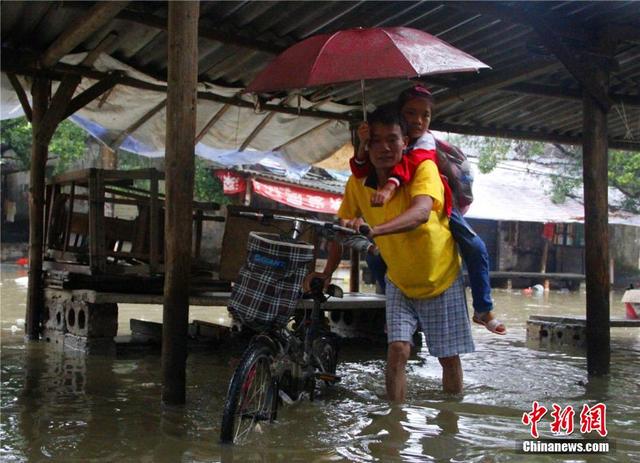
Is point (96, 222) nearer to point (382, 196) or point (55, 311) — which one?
point (55, 311)

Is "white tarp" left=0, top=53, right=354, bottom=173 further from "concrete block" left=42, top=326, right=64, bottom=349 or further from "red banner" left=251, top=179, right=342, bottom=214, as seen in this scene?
"red banner" left=251, top=179, right=342, bottom=214

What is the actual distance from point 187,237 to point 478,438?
7.01 ft

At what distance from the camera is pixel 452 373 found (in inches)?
186

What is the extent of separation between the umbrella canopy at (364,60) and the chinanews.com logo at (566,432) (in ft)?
7.13

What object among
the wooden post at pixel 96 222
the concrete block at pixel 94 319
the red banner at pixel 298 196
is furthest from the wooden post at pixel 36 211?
the red banner at pixel 298 196

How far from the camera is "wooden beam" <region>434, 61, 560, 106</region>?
707 centimetres

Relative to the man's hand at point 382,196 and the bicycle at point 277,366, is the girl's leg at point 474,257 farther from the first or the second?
the bicycle at point 277,366

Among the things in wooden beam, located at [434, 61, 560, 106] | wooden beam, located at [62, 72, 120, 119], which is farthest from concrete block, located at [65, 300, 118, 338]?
wooden beam, located at [434, 61, 560, 106]

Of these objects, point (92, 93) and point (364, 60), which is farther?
point (92, 93)

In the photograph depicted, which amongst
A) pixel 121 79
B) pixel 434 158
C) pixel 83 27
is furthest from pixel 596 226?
pixel 121 79

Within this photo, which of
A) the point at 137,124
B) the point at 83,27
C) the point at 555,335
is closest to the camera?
the point at 83,27

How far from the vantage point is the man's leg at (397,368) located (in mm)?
4246

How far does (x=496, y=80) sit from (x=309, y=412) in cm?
454

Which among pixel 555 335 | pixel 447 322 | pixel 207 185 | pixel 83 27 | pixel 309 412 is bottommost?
pixel 309 412
